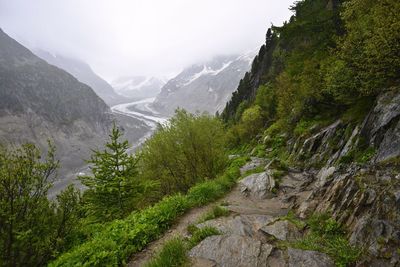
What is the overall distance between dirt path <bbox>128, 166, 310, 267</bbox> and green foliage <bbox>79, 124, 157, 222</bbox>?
7.29 meters

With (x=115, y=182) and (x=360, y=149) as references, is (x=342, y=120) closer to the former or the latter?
(x=360, y=149)

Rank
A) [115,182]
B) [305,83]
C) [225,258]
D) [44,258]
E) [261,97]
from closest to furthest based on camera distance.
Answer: [225,258] → [44,258] → [115,182] → [305,83] → [261,97]

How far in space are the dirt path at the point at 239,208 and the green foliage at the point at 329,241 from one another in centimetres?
266

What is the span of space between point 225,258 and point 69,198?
32.2 feet

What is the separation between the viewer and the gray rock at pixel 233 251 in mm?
7039

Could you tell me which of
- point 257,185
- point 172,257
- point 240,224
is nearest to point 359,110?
point 257,185

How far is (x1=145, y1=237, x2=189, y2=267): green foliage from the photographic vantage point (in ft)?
23.0

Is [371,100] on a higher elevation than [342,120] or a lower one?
higher

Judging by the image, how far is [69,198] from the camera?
13.9 metres

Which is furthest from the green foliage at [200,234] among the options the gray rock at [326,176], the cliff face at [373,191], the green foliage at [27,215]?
the green foliage at [27,215]

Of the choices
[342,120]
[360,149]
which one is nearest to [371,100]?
[342,120]

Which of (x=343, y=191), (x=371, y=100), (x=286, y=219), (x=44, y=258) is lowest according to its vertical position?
(x=44, y=258)

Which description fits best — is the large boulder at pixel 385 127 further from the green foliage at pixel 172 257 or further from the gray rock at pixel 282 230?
the green foliage at pixel 172 257

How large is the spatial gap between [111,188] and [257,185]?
9424 mm
